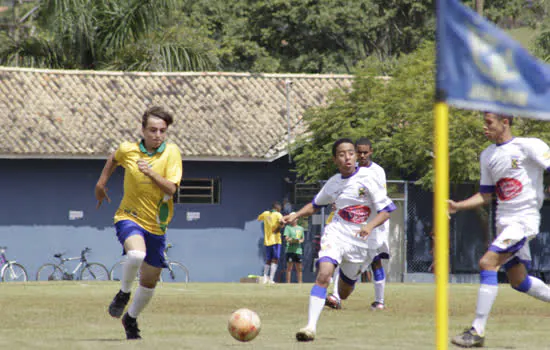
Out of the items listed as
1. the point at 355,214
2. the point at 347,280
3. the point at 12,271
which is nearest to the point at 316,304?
the point at 355,214

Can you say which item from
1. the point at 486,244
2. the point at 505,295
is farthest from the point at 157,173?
the point at 486,244

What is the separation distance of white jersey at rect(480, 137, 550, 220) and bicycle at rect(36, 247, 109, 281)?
23.5 metres

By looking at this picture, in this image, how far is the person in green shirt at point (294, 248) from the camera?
3103cm

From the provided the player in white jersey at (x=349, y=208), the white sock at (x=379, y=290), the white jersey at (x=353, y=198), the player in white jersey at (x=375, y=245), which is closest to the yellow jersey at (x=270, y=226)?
the player in white jersey at (x=375, y=245)

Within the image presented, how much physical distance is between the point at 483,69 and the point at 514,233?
3.77 metres

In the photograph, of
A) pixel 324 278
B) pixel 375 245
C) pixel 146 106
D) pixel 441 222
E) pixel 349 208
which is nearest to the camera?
pixel 441 222

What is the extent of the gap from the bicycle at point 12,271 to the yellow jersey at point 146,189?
72.0 ft

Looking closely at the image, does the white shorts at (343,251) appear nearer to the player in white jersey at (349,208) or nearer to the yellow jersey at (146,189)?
the player in white jersey at (349,208)

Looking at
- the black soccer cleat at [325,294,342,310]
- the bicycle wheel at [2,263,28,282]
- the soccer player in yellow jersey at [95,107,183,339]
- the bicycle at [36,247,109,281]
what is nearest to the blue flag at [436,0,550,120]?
the soccer player in yellow jersey at [95,107,183,339]

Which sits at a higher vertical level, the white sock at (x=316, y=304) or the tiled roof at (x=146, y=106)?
the tiled roof at (x=146, y=106)

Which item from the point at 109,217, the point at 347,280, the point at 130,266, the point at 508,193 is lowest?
the point at 109,217

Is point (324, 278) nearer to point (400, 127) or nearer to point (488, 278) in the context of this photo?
point (488, 278)

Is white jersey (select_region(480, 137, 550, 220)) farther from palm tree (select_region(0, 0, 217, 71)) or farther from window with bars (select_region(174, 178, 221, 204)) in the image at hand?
palm tree (select_region(0, 0, 217, 71))

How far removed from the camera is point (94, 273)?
33.2 metres
